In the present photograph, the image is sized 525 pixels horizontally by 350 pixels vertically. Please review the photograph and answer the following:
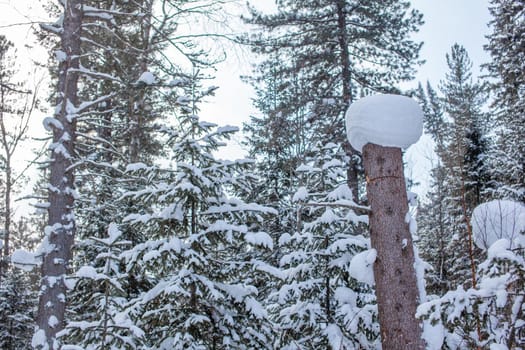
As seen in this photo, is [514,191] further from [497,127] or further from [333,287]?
[333,287]

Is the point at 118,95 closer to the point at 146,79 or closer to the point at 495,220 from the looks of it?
the point at 146,79

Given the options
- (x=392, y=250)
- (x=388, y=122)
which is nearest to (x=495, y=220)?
(x=392, y=250)

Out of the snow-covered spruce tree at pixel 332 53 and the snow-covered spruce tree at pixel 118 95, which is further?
the snow-covered spruce tree at pixel 332 53

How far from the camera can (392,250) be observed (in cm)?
326

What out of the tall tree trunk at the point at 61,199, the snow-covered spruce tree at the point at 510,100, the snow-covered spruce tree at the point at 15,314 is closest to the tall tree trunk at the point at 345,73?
the snow-covered spruce tree at the point at 510,100

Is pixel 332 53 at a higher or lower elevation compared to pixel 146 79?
higher

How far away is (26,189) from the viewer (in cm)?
1814

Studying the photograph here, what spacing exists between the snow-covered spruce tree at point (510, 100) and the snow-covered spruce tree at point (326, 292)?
28.3 ft

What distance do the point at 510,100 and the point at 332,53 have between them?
7.00 m

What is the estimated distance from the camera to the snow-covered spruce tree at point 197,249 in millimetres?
4965

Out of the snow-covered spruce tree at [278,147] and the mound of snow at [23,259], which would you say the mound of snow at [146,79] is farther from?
the snow-covered spruce tree at [278,147]

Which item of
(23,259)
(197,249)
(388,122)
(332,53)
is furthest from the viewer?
(332,53)

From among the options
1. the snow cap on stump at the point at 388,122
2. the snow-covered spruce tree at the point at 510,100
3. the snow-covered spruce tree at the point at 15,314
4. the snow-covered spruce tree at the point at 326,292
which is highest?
the snow-covered spruce tree at the point at 510,100

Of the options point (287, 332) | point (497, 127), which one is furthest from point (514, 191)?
point (287, 332)
